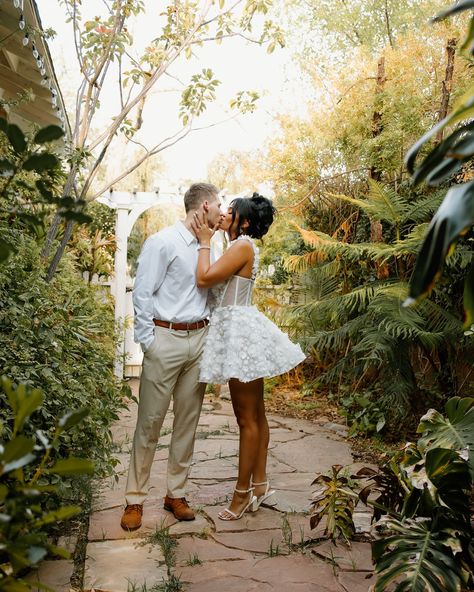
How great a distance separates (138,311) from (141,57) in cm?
274

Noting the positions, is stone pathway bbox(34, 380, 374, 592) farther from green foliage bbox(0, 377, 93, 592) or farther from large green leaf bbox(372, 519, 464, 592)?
green foliage bbox(0, 377, 93, 592)

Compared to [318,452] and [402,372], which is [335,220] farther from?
[318,452]

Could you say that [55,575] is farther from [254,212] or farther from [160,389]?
[254,212]

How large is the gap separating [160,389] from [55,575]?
1.07 m

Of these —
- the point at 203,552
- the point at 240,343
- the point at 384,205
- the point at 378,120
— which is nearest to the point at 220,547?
the point at 203,552

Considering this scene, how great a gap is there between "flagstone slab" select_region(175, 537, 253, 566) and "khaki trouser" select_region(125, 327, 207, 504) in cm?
42

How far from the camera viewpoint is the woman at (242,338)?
3.52 metres

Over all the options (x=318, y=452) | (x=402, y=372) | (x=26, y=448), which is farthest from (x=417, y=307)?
(x=26, y=448)

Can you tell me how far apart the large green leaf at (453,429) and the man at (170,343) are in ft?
4.52

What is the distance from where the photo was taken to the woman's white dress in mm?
3502

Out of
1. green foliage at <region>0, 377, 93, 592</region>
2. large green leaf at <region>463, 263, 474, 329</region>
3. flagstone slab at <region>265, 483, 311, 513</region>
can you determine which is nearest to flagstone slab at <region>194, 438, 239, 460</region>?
flagstone slab at <region>265, 483, 311, 513</region>

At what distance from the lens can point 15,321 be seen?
2949 millimetres

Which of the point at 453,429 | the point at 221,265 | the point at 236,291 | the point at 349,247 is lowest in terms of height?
the point at 453,429

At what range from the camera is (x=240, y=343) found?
11.6 ft
